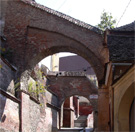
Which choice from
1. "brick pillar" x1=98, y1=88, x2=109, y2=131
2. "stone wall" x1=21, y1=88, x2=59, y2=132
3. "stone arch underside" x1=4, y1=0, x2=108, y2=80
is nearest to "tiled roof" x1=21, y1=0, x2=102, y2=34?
"stone arch underside" x1=4, y1=0, x2=108, y2=80

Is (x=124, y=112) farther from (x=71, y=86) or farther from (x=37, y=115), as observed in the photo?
(x=71, y=86)

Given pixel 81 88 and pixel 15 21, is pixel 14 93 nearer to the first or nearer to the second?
pixel 15 21

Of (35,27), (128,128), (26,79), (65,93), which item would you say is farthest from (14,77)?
(65,93)

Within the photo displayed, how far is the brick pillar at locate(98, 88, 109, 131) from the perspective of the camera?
13.5 metres

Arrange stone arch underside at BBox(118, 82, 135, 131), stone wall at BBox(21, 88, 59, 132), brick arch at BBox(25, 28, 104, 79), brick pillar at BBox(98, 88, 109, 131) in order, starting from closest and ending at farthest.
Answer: stone arch underside at BBox(118, 82, 135, 131) → brick pillar at BBox(98, 88, 109, 131) → stone wall at BBox(21, 88, 59, 132) → brick arch at BBox(25, 28, 104, 79)

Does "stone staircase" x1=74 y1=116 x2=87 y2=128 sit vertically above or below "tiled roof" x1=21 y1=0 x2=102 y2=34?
below

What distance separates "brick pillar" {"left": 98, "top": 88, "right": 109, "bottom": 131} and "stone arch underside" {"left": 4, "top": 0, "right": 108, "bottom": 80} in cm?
109

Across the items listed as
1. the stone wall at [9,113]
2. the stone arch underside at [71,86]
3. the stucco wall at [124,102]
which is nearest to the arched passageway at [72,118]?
the stone arch underside at [71,86]

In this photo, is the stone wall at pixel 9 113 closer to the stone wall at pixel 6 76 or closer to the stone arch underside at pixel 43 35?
the stone wall at pixel 6 76

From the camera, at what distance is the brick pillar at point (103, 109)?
1354cm

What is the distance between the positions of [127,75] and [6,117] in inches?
249

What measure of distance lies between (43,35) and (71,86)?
10.3m

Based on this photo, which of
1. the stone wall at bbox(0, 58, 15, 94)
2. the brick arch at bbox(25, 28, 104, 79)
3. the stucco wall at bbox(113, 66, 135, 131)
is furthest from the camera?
the brick arch at bbox(25, 28, 104, 79)

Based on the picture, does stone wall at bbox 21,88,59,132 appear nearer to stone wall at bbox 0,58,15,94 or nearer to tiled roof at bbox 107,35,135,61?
stone wall at bbox 0,58,15,94
